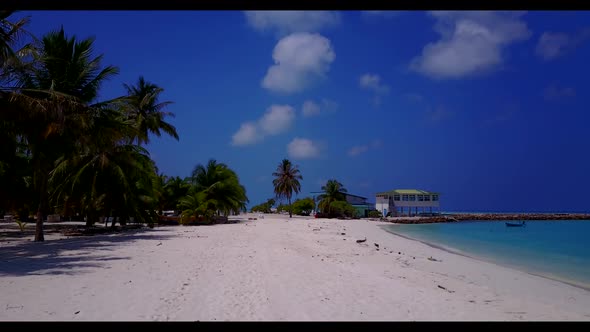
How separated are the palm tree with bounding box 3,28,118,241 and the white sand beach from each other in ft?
12.0

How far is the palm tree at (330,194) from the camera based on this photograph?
171 feet

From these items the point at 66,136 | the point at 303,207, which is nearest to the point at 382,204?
the point at 303,207

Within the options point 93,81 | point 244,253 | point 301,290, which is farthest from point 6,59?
point 301,290

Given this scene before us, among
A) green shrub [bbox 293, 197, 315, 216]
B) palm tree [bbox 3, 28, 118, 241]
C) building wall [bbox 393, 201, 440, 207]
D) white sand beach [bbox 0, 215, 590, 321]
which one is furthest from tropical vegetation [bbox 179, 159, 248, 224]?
building wall [bbox 393, 201, 440, 207]

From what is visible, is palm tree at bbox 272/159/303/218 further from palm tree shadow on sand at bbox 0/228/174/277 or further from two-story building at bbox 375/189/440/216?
palm tree shadow on sand at bbox 0/228/174/277

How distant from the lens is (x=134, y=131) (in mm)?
16484

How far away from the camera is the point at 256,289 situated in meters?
6.31

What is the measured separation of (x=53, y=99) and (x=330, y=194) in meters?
42.5

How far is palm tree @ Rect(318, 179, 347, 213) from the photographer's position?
171 ft

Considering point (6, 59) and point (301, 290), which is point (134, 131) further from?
point (301, 290)

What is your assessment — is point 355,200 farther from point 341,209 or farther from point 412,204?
point 341,209

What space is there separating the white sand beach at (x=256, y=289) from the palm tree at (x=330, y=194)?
4107 cm
